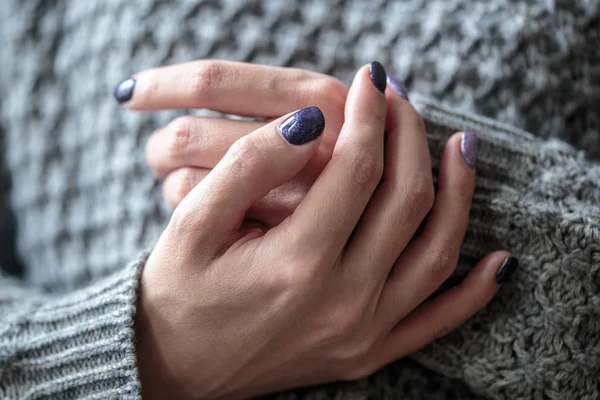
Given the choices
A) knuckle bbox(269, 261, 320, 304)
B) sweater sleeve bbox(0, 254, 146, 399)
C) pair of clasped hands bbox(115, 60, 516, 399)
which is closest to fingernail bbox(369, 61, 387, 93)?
pair of clasped hands bbox(115, 60, 516, 399)

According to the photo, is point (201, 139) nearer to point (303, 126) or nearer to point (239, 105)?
point (239, 105)

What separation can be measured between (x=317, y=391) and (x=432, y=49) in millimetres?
536

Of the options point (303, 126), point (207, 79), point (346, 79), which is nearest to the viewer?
point (303, 126)

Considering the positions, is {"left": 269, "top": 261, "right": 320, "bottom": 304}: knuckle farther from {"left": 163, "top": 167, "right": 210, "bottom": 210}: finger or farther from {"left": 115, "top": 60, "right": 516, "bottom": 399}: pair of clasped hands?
{"left": 163, "top": 167, "right": 210, "bottom": 210}: finger

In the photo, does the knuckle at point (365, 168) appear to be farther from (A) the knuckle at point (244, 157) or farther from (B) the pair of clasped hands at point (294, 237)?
(A) the knuckle at point (244, 157)

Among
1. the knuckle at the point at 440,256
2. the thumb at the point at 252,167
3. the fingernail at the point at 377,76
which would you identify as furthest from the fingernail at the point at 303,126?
the knuckle at the point at 440,256

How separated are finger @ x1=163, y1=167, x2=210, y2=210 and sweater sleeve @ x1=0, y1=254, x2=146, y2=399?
0.30 feet

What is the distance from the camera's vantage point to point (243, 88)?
747mm

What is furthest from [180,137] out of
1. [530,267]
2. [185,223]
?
[530,267]

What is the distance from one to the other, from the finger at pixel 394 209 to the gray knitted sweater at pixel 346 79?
9 cm

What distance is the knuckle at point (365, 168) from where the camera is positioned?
0.67 metres

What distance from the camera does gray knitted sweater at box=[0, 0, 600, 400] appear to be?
73cm

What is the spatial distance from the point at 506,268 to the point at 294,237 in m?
0.29

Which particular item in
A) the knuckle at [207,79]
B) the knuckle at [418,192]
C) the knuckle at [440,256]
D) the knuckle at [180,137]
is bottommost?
the knuckle at [440,256]
